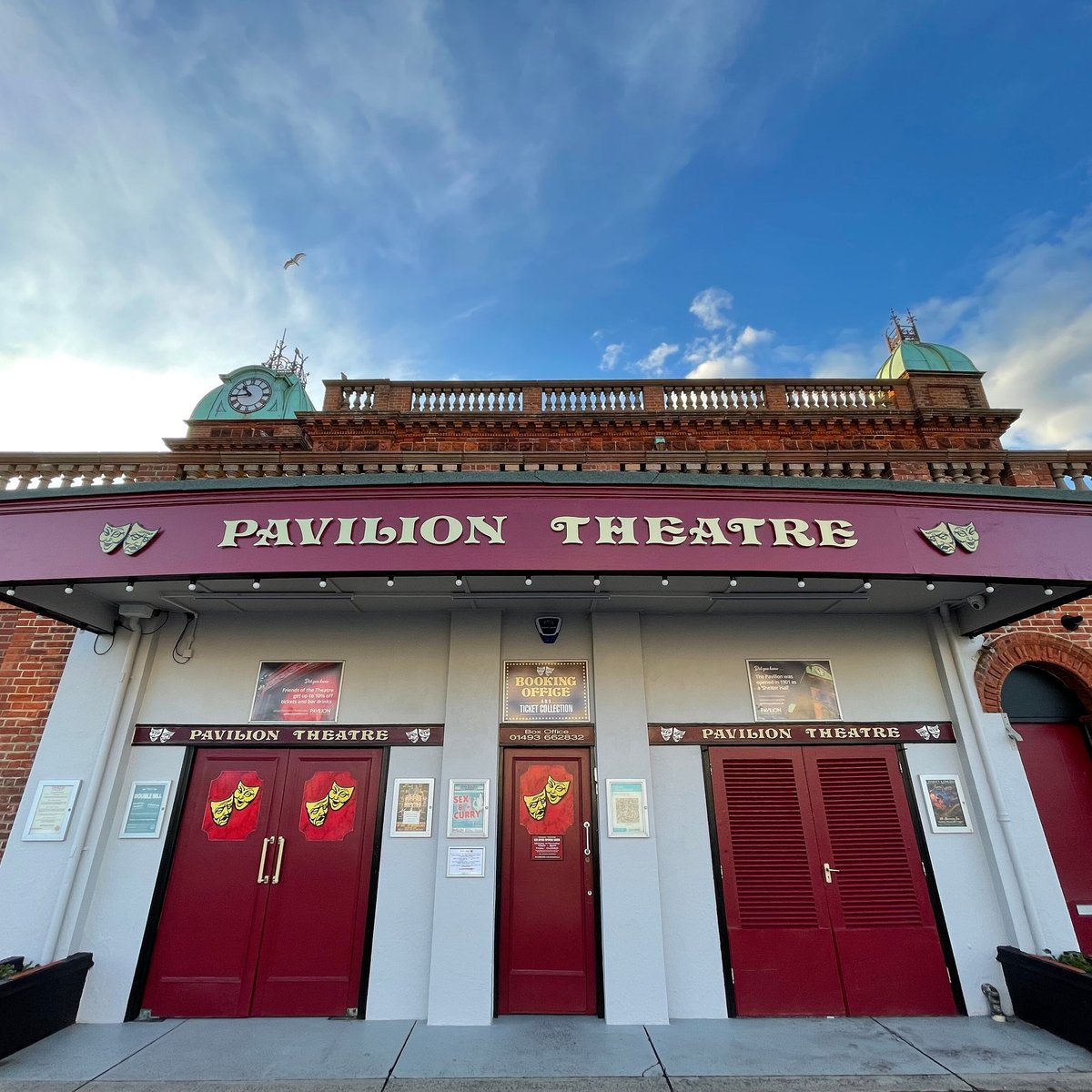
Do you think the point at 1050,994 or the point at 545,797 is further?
the point at 545,797

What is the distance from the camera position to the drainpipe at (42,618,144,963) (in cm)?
503

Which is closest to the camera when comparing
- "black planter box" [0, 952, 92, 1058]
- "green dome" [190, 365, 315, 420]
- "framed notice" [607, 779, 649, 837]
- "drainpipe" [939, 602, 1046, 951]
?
"black planter box" [0, 952, 92, 1058]

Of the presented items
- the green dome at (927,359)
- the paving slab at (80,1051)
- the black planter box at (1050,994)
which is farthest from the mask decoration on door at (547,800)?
the green dome at (927,359)

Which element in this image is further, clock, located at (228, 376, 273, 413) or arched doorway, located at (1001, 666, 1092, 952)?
clock, located at (228, 376, 273, 413)

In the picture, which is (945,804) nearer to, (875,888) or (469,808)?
(875,888)

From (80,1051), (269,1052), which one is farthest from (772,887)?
(80,1051)

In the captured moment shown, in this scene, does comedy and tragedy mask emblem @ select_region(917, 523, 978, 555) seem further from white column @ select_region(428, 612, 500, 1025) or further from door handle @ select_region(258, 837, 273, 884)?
door handle @ select_region(258, 837, 273, 884)

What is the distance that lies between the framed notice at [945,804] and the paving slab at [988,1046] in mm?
1486

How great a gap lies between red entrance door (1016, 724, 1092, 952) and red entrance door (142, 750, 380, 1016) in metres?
6.84

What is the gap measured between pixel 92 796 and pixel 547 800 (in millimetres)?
4418

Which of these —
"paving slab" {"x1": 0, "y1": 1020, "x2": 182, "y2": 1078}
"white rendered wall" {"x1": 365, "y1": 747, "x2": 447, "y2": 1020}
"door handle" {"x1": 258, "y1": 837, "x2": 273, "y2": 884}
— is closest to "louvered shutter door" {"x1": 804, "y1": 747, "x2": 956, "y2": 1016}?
"white rendered wall" {"x1": 365, "y1": 747, "x2": 447, "y2": 1020}

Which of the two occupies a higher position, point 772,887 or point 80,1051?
point 772,887

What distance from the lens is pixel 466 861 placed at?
5.20 metres

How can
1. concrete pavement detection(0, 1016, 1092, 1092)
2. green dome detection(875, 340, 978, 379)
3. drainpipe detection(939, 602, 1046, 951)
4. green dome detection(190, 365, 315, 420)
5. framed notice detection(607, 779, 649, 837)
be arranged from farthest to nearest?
green dome detection(190, 365, 315, 420), green dome detection(875, 340, 978, 379), framed notice detection(607, 779, 649, 837), drainpipe detection(939, 602, 1046, 951), concrete pavement detection(0, 1016, 1092, 1092)
